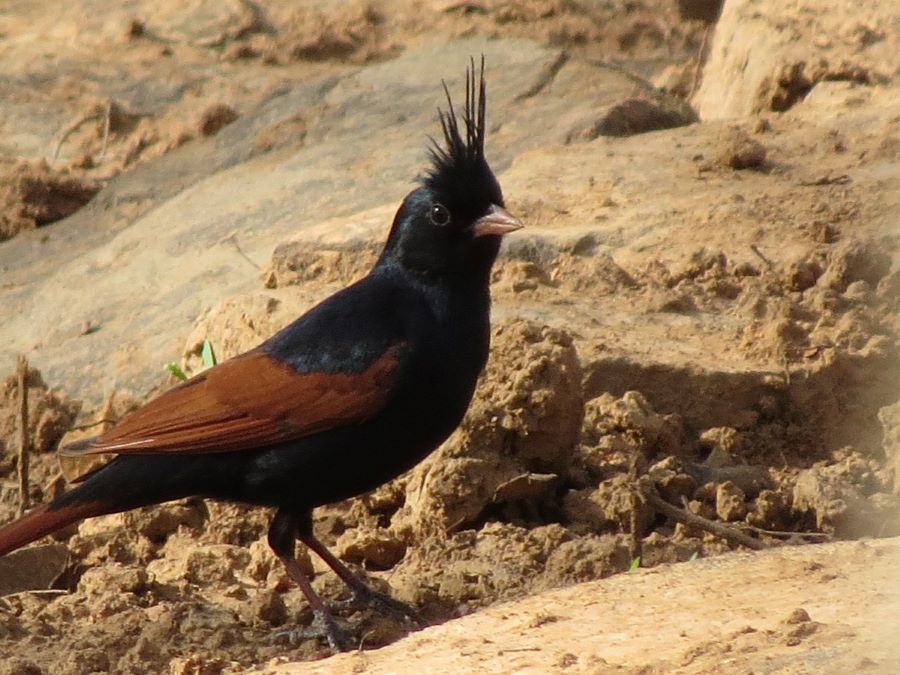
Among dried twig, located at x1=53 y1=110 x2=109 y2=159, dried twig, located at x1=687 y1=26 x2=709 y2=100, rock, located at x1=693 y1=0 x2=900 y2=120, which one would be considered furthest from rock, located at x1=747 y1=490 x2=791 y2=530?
dried twig, located at x1=53 y1=110 x2=109 y2=159

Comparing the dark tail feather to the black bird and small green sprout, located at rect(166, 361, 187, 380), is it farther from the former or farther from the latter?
small green sprout, located at rect(166, 361, 187, 380)

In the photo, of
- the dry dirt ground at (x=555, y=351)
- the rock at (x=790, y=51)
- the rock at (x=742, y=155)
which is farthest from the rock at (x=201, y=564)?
the rock at (x=790, y=51)

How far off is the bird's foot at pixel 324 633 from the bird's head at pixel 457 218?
1.20 m

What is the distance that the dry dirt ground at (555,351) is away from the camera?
4.69 metres

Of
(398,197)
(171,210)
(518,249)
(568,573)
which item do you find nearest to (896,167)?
(518,249)

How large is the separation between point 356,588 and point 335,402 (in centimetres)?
63

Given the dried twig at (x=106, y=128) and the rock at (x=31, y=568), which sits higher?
the dried twig at (x=106, y=128)

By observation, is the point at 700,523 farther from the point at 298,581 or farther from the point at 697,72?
the point at 697,72

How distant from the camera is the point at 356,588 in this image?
5.61 meters

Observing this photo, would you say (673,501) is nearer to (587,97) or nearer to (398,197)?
(398,197)

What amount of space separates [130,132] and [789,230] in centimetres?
564

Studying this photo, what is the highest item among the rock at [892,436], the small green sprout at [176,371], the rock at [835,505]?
the rock at [892,436]

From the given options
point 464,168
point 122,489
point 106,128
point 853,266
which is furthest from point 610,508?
point 106,128

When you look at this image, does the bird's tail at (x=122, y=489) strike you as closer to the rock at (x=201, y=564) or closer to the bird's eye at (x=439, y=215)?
the rock at (x=201, y=564)
